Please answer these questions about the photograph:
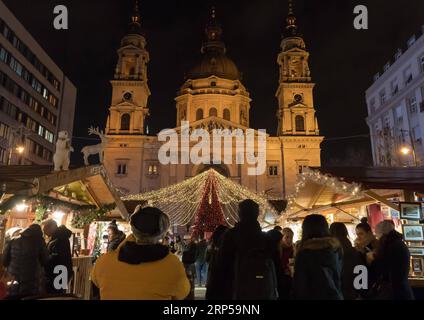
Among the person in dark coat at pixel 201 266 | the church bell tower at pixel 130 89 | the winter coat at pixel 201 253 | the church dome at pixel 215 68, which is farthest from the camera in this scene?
the church dome at pixel 215 68

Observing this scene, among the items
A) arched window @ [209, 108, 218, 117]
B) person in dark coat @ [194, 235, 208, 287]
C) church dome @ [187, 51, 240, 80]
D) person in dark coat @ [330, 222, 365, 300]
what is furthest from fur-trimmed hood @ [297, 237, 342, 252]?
church dome @ [187, 51, 240, 80]

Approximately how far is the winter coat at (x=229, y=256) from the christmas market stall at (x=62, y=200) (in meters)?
5.10

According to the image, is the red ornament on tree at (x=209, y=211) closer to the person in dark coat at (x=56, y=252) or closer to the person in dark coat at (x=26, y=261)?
A: the person in dark coat at (x=56, y=252)

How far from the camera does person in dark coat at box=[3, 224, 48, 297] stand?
569cm

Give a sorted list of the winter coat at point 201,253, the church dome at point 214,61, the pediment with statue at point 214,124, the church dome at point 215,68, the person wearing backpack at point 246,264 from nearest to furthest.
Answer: the person wearing backpack at point 246,264 < the winter coat at point 201,253 < the pediment with statue at point 214,124 < the church dome at point 215,68 < the church dome at point 214,61

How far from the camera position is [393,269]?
469 cm

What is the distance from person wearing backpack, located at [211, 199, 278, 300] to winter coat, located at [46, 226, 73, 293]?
3.93m

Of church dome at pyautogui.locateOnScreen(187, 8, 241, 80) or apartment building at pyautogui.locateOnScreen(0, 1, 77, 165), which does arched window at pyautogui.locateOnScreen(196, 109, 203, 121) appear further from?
apartment building at pyautogui.locateOnScreen(0, 1, 77, 165)

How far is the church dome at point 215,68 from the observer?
5412 cm

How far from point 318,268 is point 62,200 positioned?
815 centimetres

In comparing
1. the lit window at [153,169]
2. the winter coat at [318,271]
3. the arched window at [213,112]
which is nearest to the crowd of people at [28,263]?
the winter coat at [318,271]

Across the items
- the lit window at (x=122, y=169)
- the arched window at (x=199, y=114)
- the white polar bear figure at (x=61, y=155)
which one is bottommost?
the white polar bear figure at (x=61, y=155)

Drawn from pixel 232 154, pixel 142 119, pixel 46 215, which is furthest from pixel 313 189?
pixel 142 119
